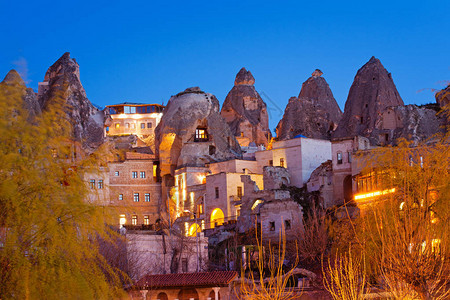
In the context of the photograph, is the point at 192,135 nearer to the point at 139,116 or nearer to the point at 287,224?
the point at 287,224

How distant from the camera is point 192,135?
80438 millimetres

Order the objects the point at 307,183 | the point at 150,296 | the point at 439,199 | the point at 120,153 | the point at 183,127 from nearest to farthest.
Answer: the point at 120,153 → the point at 439,199 → the point at 150,296 → the point at 307,183 → the point at 183,127

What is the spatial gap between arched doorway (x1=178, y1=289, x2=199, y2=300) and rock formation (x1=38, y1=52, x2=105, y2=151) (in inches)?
2027

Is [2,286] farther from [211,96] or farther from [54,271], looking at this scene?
[211,96]

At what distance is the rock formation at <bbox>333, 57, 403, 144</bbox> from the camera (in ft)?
294

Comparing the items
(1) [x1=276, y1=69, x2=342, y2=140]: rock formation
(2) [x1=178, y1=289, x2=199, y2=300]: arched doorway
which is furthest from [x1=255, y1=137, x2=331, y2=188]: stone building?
(2) [x1=178, y1=289, x2=199, y2=300]: arched doorway

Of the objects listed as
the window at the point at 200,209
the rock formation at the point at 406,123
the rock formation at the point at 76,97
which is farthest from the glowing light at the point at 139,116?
the rock formation at the point at 406,123

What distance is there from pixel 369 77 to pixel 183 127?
30.0 m

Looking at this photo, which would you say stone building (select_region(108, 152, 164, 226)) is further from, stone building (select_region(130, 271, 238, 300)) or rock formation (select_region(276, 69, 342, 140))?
stone building (select_region(130, 271, 238, 300))

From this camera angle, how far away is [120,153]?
53.0 feet

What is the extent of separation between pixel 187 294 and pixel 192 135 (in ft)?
149

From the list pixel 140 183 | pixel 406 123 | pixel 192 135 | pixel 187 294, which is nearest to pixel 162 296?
pixel 187 294

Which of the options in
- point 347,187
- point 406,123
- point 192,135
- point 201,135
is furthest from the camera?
point 201,135

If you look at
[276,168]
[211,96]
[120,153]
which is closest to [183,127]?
[211,96]
